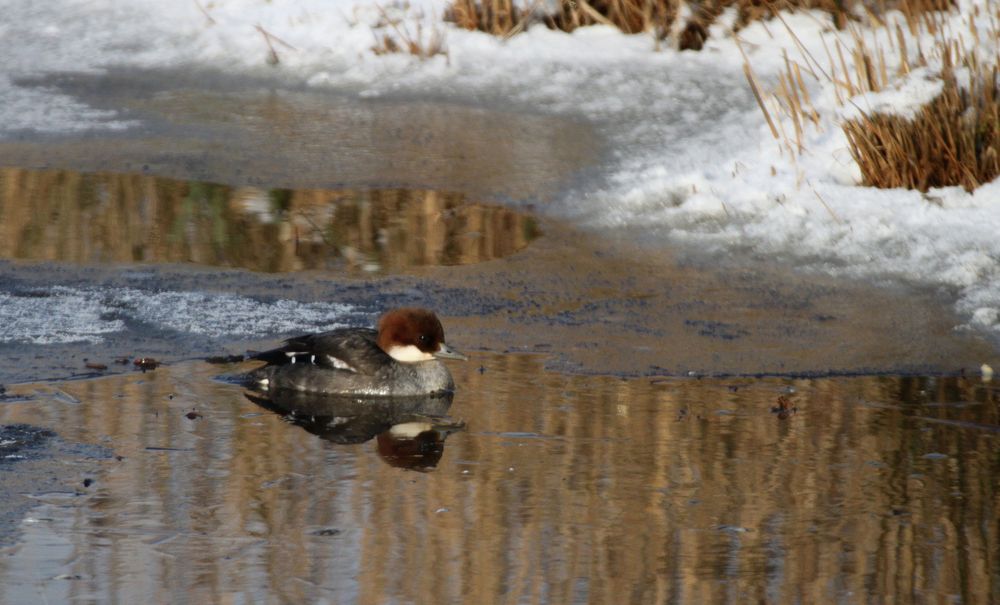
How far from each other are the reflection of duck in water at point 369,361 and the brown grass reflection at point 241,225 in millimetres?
1665

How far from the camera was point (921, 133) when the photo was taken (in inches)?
337

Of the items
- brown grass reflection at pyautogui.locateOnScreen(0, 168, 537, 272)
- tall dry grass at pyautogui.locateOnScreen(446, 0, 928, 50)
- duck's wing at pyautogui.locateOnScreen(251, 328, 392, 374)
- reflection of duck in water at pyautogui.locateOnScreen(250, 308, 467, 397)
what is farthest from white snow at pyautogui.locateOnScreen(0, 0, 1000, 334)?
duck's wing at pyautogui.locateOnScreen(251, 328, 392, 374)

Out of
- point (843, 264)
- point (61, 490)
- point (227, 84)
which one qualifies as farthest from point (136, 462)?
point (227, 84)

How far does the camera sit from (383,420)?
5836 millimetres

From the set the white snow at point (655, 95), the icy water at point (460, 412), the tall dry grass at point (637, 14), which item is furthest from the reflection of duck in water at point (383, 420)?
the tall dry grass at point (637, 14)

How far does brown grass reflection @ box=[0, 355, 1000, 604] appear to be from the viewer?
4082 millimetres

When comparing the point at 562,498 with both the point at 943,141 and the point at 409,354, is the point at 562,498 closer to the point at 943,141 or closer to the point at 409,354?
the point at 409,354

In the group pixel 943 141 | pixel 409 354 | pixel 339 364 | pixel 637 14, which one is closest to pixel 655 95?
pixel 637 14

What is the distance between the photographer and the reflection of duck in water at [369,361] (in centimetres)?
597

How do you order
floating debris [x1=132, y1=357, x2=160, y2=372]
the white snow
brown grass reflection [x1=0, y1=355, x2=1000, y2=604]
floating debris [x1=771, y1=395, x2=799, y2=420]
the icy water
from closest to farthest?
brown grass reflection [x1=0, y1=355, x2=1000, y2=604]
the icy water
floating debris [x1=771, y1=395, x2=799, y2=420]
floating debris [x1=132, y1=357, x2=160, y2=372]
the white snow

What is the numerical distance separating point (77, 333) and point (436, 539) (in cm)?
275

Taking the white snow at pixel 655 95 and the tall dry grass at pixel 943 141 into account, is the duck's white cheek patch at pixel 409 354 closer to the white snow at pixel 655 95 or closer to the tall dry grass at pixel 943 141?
the white snow at pixel 655 95

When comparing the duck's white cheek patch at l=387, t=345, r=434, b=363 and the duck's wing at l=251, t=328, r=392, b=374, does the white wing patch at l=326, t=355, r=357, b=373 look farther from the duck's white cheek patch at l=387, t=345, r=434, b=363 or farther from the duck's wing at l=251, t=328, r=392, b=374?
the duck's white cheek patch at l=387, t=345, r=434, b=363

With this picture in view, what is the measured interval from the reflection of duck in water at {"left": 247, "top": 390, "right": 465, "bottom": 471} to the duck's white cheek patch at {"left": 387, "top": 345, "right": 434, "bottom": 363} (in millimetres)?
166
